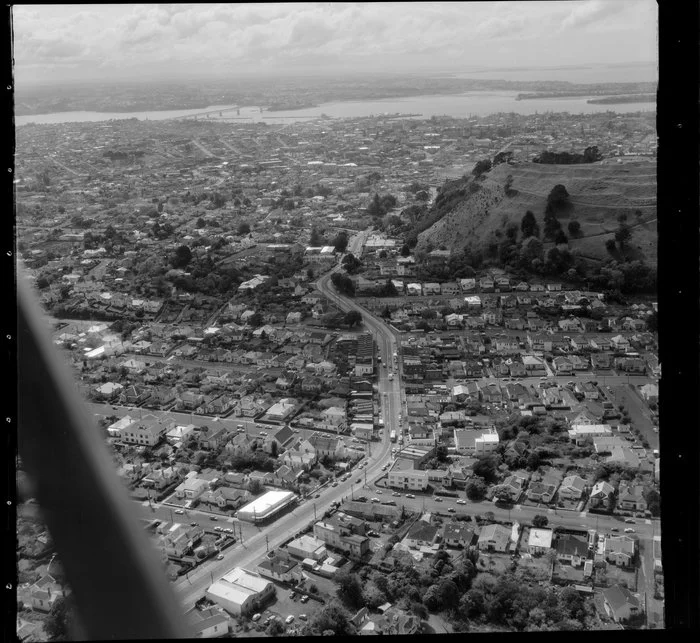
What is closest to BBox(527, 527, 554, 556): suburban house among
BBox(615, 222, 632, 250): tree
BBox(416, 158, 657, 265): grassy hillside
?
BBox(416, 158, 657, 265): grassy hillside

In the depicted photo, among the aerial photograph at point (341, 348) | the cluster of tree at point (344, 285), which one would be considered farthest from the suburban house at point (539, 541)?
the cluster of tree at point (344, 285)

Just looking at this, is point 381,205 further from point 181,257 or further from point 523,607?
point 523,607

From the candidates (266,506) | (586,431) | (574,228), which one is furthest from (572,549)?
(574,228)

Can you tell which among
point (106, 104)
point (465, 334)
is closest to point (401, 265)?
point (465, 334)

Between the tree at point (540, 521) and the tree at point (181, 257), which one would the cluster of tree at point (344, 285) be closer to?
the tree at point (181, 257)

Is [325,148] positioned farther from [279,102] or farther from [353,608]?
[353,608]
